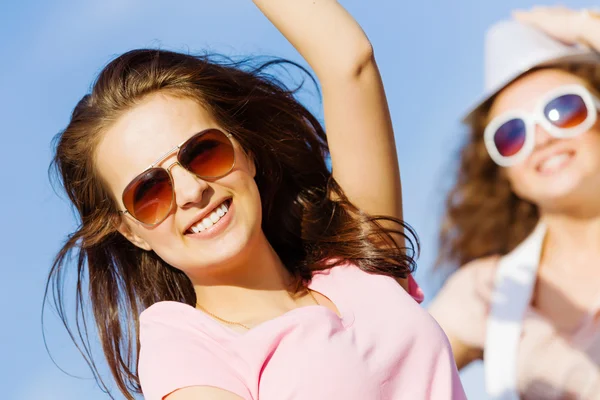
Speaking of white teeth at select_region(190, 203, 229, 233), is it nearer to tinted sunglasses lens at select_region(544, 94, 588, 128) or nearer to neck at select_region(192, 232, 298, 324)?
neck at select_region(192, 232, 298, 324)

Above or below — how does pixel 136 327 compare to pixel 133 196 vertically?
below

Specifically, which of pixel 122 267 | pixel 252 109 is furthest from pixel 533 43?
pixel 122 267

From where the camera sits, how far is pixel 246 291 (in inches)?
85.6

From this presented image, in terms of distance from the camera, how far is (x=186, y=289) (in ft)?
8.02

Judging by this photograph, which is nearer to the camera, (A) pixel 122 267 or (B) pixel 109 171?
(B) pixel 109 171

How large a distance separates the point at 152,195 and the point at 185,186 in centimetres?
8

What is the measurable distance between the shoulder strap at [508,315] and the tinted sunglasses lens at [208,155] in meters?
1.91

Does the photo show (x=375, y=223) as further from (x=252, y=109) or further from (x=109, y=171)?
(x=109, y=171)

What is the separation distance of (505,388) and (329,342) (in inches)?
74.6

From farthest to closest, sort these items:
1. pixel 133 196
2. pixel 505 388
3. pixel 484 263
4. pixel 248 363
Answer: pixel 484 263 < pixel 505 388 < pixel 133 196 < pixel 248 363

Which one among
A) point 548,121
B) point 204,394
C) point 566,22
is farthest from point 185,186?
point 566,22

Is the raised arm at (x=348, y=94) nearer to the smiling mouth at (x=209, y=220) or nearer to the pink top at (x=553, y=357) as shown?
the smiling mouth at (x=209, y=220)

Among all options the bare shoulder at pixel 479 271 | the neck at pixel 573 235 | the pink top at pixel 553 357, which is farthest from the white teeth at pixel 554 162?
the pink top at pixel 553 357

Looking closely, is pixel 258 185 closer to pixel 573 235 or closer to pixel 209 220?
pixel 209 220
